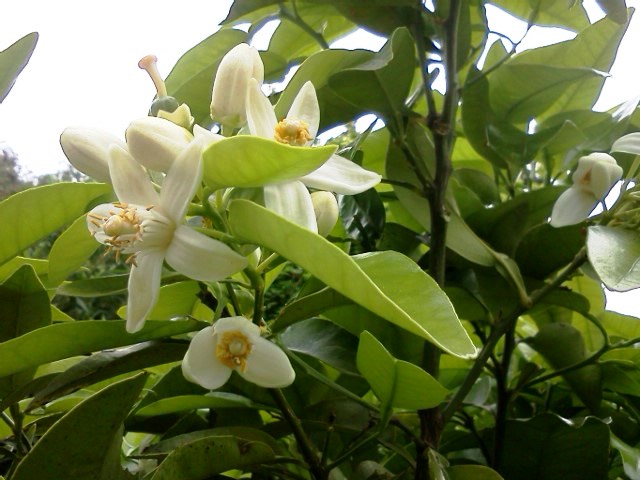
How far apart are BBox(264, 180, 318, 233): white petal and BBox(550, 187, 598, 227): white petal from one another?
220 millimetres

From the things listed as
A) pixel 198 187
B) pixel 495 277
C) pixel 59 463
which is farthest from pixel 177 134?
pixel 495 277

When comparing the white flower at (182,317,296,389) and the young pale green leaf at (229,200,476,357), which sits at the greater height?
the young pale green leaf at (229,200,476,357)

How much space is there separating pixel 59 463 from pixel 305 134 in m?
0.22

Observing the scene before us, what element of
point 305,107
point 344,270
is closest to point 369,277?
Result: point 344,270

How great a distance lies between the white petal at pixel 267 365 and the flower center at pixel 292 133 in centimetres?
11

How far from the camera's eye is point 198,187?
0.35 m

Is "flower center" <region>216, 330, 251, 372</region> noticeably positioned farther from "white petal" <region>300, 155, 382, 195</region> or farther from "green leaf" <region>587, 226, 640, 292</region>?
"green leaf" <region>587, 226, 640, 292</region>

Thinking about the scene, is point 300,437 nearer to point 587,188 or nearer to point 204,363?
point 204,363

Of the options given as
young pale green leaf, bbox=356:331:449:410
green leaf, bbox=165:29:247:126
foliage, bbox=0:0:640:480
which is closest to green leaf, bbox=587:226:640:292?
foliage, bbox=0:0:640:480

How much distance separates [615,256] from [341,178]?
0.56 feet

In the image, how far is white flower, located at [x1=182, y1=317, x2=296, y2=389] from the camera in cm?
39

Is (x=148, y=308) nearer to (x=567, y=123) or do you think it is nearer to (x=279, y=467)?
(x=279, y=467)

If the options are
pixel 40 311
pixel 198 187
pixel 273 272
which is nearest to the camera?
pixel 198 187

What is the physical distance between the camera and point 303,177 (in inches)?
14.8
